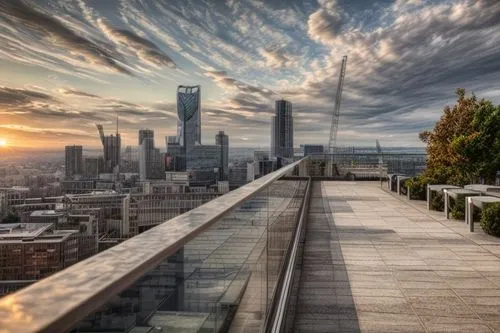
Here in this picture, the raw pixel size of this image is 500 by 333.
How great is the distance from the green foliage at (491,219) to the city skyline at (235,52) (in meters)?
8.95

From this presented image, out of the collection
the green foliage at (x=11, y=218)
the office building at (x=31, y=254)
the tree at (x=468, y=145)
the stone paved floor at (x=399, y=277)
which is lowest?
the green foliage at (x=11, y=218)

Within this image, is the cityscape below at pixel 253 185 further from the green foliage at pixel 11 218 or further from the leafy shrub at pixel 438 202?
the green foliage at pixel 11 218

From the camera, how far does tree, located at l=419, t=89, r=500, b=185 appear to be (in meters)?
11.9

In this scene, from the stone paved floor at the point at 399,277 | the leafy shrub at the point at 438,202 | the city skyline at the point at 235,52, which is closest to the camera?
the stone paved floor at the point at 399,277

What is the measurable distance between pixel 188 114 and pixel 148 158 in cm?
7477

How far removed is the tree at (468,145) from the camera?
39.0ft

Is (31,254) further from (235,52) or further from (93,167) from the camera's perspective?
(235,52)

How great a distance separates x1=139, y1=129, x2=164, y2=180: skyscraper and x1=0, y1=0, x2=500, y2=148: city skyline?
382cm

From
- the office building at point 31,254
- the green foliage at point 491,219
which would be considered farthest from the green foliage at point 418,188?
the office building at point 31,254

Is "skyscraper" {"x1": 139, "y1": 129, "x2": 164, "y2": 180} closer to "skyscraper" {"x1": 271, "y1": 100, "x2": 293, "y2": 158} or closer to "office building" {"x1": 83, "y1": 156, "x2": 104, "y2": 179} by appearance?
"office building" {"x1": 83, "y1": 156, "x2": 104, "y2": 179}

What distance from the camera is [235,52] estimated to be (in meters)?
40.4

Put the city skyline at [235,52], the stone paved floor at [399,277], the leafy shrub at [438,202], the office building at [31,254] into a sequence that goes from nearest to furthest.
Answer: the stone paved floor at [399,277] → the office building at [31,254] → the leafy shrub at [438,202] → the city skyline at [235,52]

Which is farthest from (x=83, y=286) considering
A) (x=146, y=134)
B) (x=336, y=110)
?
(x=336, y=110)

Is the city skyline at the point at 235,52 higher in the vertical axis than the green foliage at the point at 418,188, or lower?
higher
